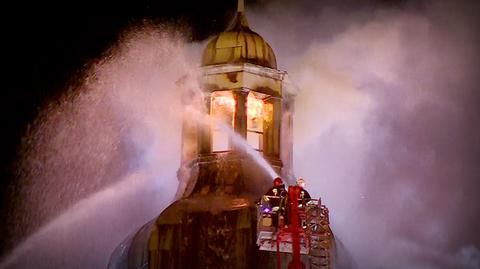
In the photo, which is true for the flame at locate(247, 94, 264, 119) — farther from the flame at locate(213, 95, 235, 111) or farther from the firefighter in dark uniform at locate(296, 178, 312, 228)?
the firefighter in dark uniform at locate(296, 178, 312, 228)

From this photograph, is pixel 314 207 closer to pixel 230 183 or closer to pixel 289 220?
pixel 289 220

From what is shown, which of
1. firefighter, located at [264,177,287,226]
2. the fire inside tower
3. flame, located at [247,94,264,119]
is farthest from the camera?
flame, located at [247,94,264,119]

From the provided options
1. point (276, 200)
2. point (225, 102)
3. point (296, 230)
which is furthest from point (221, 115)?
point (296, 230)

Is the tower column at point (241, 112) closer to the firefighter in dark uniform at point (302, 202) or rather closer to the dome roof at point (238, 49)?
the dome roof at point (238, 49)

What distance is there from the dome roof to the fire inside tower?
38 millimetres

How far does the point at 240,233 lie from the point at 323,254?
298 centimetres

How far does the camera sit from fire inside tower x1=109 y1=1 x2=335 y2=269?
61.0 feet

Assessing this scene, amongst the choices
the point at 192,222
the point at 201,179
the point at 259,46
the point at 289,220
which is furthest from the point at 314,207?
the point at 259,46

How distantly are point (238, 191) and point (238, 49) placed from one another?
4.99m

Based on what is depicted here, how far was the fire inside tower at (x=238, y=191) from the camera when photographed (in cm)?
1859

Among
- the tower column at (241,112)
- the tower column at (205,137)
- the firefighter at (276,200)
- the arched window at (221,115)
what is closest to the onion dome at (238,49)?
the tower column at (241,112)

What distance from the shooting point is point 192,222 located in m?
20.2

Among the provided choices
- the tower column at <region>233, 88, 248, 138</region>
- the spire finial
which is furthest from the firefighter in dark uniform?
the spire finial

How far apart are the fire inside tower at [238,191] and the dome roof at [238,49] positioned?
0.12ft
